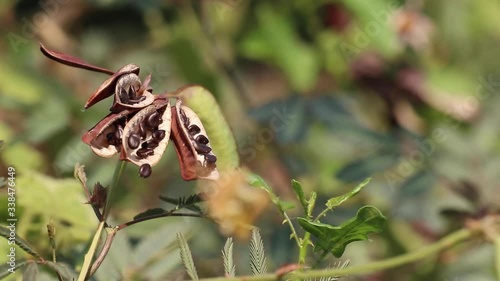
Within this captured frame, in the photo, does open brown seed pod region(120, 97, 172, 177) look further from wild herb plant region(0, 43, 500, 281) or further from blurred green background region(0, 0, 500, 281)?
blurred green background region(0, 0, 500, 281)

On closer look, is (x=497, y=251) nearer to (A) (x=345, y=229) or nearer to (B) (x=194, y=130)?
(A) (x=345, y=229)

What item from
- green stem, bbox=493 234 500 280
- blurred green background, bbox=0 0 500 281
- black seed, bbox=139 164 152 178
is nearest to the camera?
black seed, bbox=139 164 152 178

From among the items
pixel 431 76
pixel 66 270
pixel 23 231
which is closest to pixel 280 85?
pixel 431 76

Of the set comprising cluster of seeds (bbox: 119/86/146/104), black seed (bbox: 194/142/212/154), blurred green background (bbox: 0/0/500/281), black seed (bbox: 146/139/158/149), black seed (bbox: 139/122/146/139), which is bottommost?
blurred green background (bbox: 0/0/500/281)

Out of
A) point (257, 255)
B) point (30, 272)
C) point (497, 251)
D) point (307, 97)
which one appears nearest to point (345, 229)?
point (257, 255)

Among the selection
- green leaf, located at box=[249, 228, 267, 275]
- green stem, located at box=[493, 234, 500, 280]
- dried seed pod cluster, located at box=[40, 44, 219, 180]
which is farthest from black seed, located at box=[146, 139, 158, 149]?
green stem, located at box=[493, 234, 500, 280]

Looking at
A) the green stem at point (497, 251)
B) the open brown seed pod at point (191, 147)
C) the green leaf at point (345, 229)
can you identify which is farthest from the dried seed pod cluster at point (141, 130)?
the green stem at point (497, 251)
